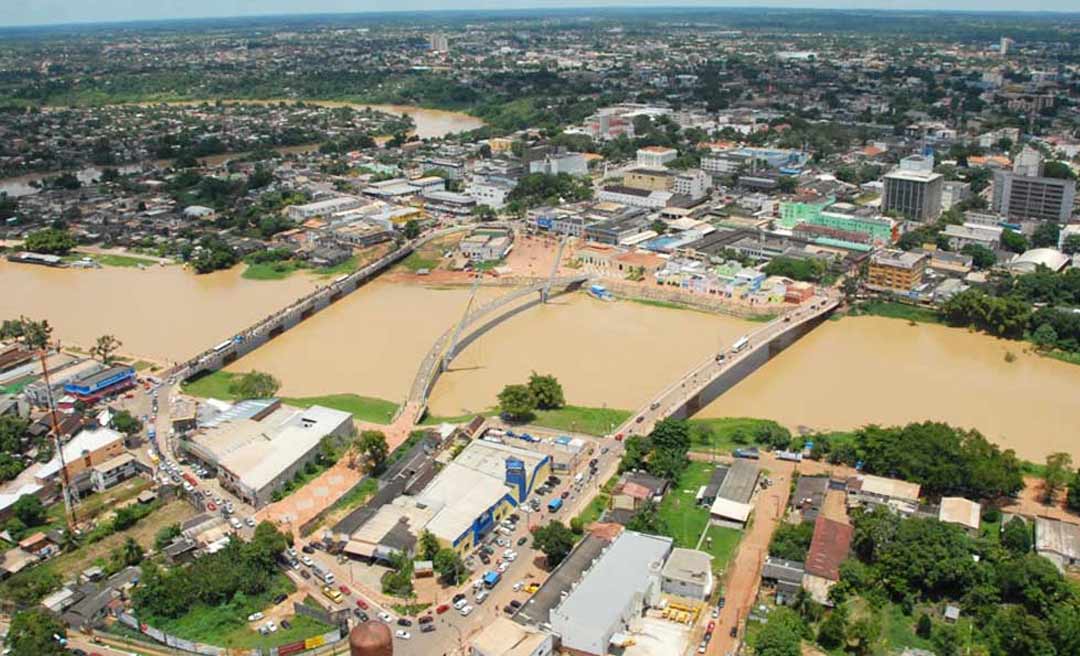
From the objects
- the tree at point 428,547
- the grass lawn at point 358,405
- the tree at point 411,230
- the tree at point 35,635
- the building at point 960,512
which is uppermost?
the tree at point 411,230

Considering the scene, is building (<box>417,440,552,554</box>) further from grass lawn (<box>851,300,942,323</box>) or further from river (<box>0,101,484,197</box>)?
river (<box>0,101,484,197</box>)

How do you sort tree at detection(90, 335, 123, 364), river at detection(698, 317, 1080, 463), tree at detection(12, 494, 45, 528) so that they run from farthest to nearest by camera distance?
tree at detection(90, 335, 123, 364), river at detection(698, 317, 1080, 463), tree at detection(12, 494, 45, 528)

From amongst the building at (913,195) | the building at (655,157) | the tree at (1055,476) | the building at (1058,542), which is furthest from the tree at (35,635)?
the building at (655,157)

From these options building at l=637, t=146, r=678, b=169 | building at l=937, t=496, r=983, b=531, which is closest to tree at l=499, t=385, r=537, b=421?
building at l=937, t=496, r=983, b=531

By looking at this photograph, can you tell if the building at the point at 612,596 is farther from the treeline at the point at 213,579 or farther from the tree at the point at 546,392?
the tree at the point at 546,392

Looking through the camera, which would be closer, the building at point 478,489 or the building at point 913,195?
the building at point 478,489

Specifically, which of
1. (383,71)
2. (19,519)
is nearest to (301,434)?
(19,519)
